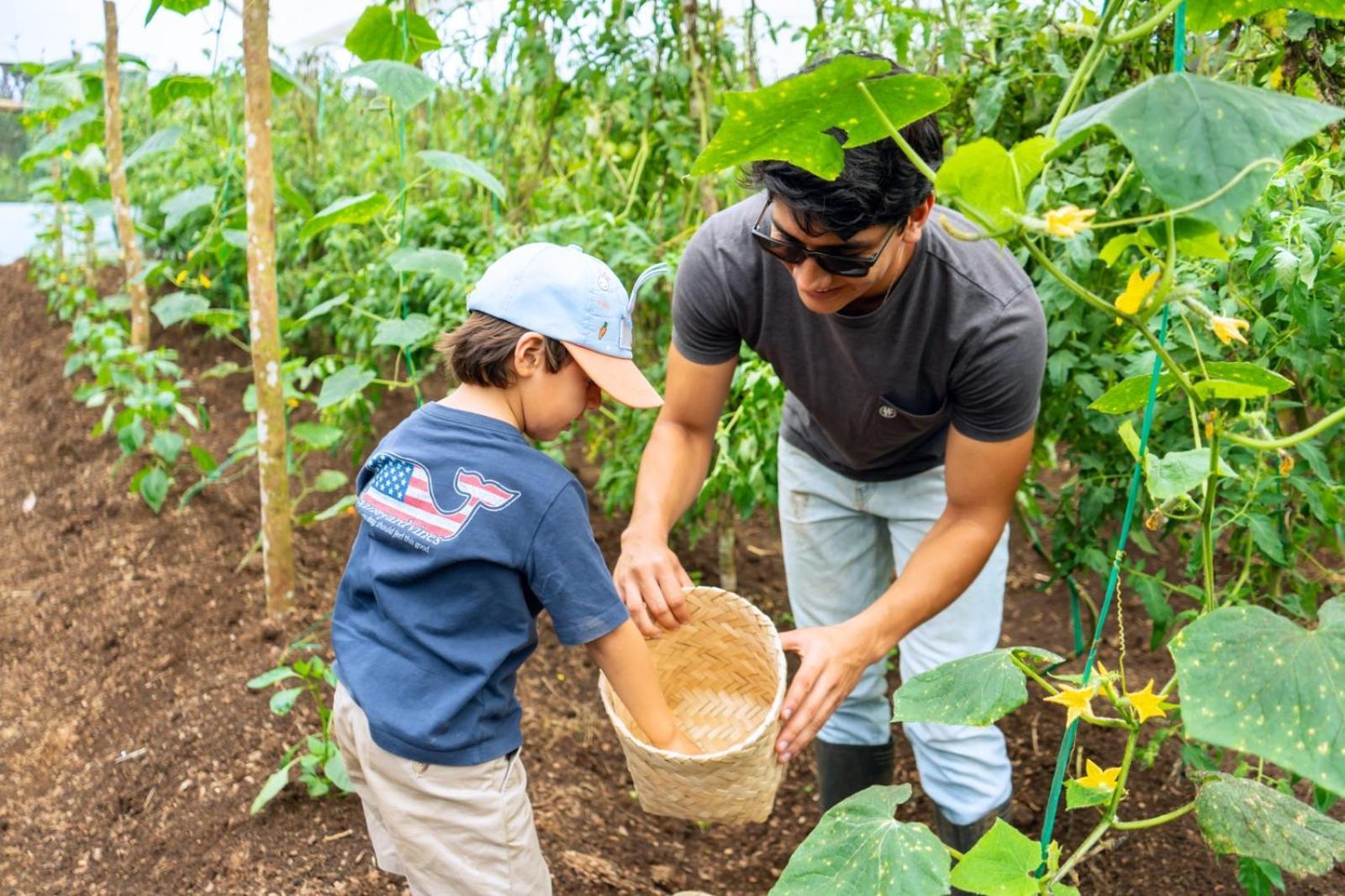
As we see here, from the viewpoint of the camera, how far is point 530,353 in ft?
4.74

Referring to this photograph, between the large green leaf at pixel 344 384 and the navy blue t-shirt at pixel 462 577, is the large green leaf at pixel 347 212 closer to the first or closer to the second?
the large green leaf at pixel 344 384

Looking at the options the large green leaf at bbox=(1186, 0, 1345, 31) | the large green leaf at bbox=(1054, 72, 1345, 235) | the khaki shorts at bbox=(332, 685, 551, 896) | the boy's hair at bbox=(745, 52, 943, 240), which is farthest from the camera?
the khaki shorts at bbox=(332, 685, 551, 896)

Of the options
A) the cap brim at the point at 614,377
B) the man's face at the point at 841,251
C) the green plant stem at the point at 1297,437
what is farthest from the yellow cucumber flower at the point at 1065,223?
the cap brim at the point at 614,377

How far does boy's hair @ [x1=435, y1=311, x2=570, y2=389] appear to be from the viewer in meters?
1.43

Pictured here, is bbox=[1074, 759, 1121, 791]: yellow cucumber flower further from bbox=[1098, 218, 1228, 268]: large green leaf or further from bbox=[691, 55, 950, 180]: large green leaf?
bbox=[691, 55, 950, 180]: large green leaf

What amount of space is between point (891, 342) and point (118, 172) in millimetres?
2494

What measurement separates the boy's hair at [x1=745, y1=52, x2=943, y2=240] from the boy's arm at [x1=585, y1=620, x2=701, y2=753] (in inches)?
21.7

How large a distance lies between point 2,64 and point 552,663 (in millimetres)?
4608

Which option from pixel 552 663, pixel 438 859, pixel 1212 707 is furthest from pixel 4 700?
pixel 1212 707

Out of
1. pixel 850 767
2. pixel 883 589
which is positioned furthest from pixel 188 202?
pixel 850 767

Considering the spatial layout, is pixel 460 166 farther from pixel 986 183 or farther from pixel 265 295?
pixel 986 183

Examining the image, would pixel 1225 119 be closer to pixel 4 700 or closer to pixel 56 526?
pixel 4 700

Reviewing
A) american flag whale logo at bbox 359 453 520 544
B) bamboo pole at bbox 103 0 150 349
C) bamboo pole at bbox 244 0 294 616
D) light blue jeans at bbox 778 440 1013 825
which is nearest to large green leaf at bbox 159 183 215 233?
bamboo pole at bbox 244 0 294 616

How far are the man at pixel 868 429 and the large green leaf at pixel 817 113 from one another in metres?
0.42
